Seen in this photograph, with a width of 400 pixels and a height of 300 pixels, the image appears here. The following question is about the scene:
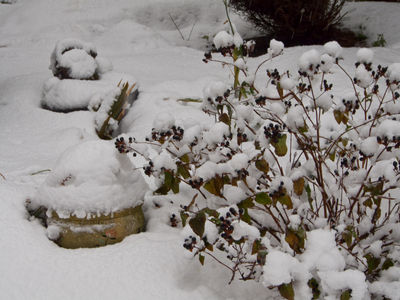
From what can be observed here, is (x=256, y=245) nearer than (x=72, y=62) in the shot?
Yes

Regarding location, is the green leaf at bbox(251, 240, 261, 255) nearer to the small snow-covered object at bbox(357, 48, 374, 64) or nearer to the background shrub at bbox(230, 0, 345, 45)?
the small snow-covered object at bbox(357, 48, 374, 64)

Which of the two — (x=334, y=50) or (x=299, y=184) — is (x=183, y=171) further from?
(x=334, y=50)

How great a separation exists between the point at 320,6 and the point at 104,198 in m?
3.23

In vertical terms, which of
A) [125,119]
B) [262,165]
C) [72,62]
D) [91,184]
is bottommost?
[125,119]

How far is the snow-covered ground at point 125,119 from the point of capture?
1.42m

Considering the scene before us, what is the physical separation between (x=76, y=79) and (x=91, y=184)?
6.23 ft

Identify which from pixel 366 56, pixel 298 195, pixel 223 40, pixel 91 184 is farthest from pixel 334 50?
pixel 91 184

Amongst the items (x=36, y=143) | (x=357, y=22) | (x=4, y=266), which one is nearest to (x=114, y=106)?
(x=36, y=143)

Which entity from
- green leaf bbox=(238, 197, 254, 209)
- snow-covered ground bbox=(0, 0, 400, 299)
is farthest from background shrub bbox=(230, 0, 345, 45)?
green leaf bbox=(238, 197, 254, 209)

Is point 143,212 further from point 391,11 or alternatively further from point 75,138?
point 391,11

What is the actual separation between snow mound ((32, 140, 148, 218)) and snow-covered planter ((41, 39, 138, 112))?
1503 mm

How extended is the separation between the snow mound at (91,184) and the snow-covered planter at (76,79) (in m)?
1.50

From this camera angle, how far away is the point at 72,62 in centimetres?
326

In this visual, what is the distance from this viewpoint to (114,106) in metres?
2.69
